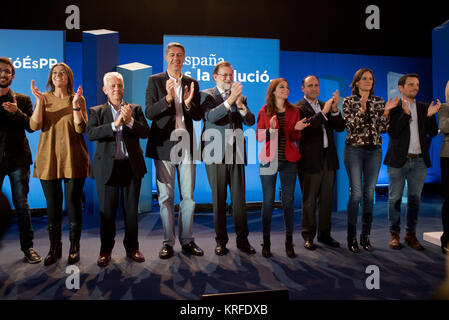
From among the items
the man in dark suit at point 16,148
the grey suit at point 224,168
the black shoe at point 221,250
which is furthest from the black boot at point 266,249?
the man in dark suit at point 16,148

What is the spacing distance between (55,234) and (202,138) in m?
1.57

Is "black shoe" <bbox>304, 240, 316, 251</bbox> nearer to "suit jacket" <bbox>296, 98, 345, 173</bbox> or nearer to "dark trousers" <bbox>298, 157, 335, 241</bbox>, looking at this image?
"dark trousers" <bbox>298, 157, 335, 241</bbox>

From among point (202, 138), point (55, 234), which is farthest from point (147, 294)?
point (202, 138)

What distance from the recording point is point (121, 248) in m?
3.46

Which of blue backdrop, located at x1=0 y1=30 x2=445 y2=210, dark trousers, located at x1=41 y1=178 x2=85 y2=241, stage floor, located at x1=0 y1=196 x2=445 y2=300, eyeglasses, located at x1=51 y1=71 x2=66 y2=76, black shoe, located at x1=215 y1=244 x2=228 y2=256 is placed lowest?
stage floor, located at x1=0 y1=196 x2=445 y2=300

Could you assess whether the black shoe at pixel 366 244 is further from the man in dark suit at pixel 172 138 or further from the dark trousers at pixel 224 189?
the man in dark suit at pixel 172 138

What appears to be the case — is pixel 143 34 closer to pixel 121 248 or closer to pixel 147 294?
pixel 121 248

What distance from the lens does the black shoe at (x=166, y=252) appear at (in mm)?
3110

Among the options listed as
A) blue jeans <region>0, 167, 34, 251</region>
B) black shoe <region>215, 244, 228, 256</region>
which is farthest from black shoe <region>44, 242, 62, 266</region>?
black shoe <region>215, 244, 228, 256</region>

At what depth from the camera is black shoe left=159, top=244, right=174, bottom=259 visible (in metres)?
3.11

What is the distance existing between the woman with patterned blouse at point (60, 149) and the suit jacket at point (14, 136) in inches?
6.0

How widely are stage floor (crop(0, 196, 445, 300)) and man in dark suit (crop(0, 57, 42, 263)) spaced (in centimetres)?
34

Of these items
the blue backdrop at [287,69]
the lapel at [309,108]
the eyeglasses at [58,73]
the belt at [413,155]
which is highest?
the blue backdrop at [287,69]

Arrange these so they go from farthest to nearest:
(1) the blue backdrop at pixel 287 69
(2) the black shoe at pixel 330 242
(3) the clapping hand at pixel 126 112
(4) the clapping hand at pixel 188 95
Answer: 1. (1) the blue backdrop at pixel 287 69
2. (2) the black shoe at pixel 330 242
3. (4) the clapping hand at pixel 188 95
4. (3) the clapping hand at pixel 126 112
